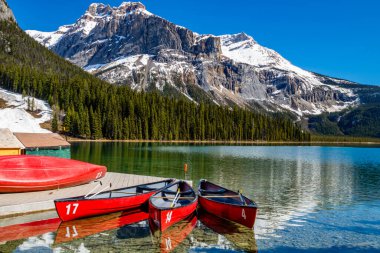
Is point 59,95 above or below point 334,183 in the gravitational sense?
above

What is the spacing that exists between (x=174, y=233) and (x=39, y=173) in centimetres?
1224

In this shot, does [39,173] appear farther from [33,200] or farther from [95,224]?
[95,224]

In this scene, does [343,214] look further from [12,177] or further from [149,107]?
[149,107]

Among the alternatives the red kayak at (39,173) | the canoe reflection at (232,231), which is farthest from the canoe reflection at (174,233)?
the red kayak at (39,173)

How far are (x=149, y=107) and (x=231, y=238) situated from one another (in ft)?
473

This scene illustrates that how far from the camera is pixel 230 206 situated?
2072cm

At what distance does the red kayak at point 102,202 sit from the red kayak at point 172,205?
168 cm

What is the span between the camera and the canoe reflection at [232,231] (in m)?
17.5

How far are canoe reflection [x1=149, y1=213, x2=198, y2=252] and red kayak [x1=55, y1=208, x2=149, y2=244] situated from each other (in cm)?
198

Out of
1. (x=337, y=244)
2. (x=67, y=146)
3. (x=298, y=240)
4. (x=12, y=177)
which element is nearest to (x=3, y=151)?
(x=12, y=177)

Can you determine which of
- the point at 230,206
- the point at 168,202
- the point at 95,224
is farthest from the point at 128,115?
the point at 230,206

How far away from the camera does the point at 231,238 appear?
60.8 feet

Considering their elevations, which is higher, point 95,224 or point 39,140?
point 39,140

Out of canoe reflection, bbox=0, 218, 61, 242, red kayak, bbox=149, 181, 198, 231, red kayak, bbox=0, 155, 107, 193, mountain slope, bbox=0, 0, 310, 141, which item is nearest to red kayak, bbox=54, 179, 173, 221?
canoe reflection, bbox=0, 218, 61, 242
